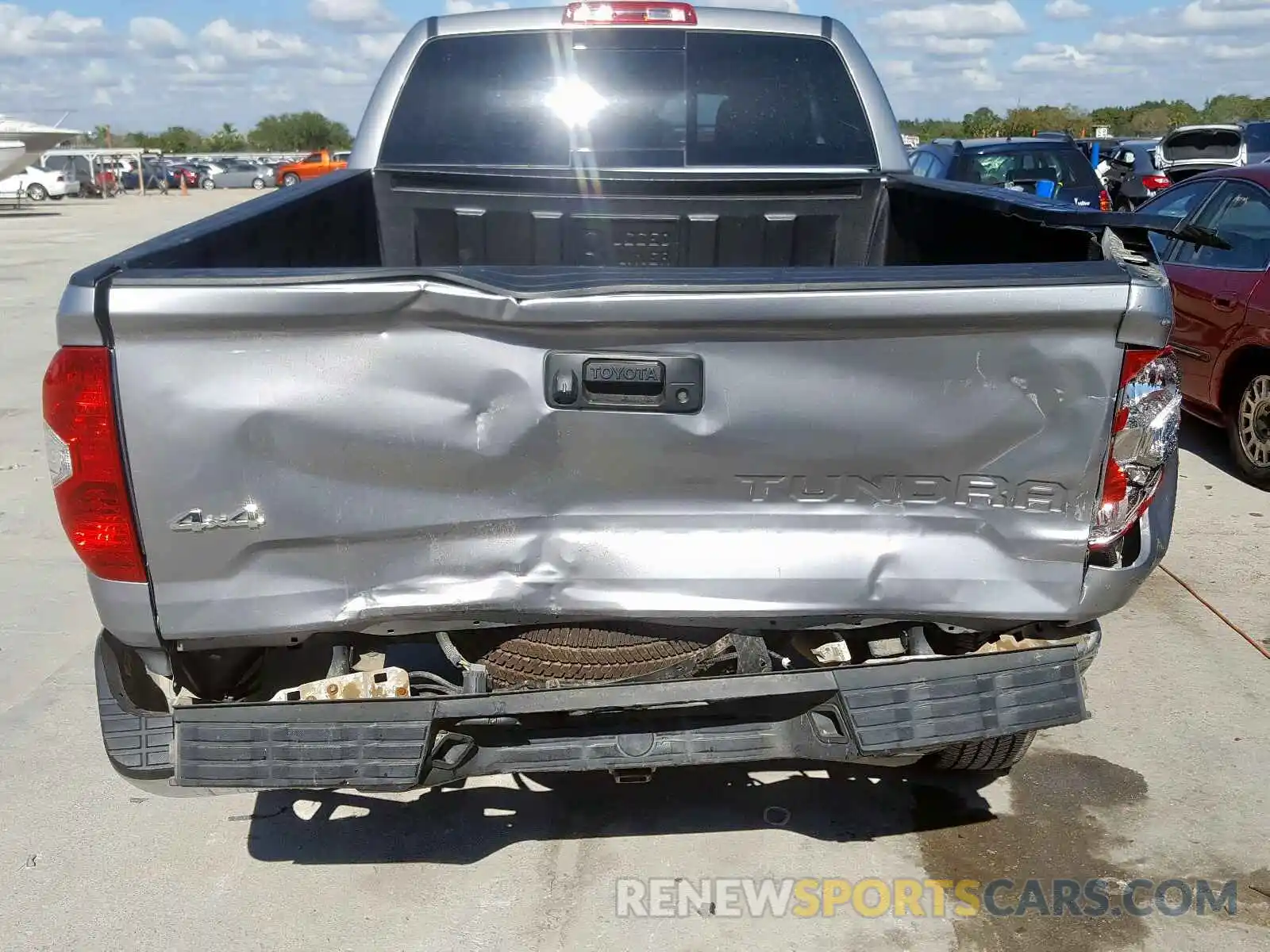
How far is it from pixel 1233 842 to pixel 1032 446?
1.64 meters

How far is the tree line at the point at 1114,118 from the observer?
4341 centimetres

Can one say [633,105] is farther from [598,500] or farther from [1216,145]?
[1216,145]

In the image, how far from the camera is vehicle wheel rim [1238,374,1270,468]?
6.35 meters

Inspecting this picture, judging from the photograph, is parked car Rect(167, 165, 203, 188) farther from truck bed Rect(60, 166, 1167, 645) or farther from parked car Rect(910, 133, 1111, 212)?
truck bed Rect(60, 166, 1167, 645)

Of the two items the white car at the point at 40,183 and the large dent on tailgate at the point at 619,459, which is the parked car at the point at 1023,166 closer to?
the large dent on tailgate at the point at 619,459

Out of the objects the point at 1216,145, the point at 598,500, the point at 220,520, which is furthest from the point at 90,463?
the point at 1216,145

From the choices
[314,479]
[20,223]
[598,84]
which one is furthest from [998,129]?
A: [314,479]

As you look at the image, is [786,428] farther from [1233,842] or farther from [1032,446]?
[1233,842]

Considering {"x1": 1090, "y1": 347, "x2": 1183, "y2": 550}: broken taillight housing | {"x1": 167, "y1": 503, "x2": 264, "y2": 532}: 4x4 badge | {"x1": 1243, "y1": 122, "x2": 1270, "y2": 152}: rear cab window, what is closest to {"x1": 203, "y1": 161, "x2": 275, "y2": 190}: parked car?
{"x1": 1243, "y1": 122, "x2": 1270, "y2": 152}: rear cab window

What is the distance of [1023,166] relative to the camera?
12.3m

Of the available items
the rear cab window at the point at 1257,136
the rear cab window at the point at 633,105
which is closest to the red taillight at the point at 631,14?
the rear cab window at the point at 633,105

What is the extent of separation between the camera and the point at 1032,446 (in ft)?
8.17

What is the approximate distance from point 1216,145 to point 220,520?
19.0m

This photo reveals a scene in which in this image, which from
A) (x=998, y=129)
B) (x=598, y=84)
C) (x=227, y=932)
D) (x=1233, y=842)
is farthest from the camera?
(x=998, y=129)
